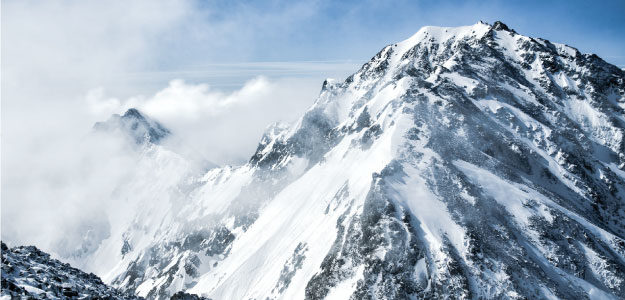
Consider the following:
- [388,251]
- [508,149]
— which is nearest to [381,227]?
[388,251]

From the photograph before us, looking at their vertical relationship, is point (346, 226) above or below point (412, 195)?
below

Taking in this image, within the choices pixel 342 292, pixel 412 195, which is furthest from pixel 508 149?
pixel 342 292

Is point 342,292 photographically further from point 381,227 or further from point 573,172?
point 573,172

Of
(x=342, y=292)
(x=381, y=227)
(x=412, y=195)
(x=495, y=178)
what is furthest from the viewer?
(x=495, y=178)

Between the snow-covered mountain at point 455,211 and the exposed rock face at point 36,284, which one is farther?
the snow-covered mountain at point 455,211

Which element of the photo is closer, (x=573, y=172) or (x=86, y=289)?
(x=86, y=289)

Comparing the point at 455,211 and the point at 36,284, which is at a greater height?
Result: the point at 36,284

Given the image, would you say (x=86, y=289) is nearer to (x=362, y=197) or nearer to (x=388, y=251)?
(x=388, y=251)

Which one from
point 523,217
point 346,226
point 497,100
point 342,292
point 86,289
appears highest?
point 497,100

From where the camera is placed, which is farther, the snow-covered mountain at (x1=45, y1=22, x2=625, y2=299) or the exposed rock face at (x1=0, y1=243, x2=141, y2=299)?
the snow-covered mountain at (x1=45, y1=22, x2=625, y2=299)

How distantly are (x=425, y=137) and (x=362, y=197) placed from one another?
129 feet

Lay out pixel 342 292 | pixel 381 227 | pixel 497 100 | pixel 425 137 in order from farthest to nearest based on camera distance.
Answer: pixel 497 100
pixel 425 137
pixel 381 227
pixel 342 292

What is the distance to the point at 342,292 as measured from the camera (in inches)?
4252

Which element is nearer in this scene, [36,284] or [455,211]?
[36,284]
